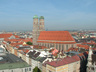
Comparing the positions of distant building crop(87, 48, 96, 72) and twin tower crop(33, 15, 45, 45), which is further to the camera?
twin tower crop(33, 15, 45, 45)

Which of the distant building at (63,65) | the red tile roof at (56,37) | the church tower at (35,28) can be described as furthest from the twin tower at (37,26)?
the distant building at (63,65)

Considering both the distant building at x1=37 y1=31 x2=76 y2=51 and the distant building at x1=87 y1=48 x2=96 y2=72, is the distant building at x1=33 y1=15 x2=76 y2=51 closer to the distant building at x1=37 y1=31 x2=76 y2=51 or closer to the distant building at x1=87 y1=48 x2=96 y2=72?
the distant building at x1=37 y1=31 x2=76 y2=51

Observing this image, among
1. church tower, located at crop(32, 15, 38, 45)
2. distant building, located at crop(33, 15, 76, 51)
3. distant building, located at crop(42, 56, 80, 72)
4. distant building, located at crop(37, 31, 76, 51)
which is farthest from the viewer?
church tower, located at crop(32, 15, 38, 45)

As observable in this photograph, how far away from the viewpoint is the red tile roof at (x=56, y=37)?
80238mm

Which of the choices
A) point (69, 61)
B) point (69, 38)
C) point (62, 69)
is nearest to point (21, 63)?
point (62, 69)

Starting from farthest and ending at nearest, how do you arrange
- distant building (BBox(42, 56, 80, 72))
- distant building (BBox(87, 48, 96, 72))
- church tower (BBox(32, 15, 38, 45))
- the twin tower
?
the twin tower < church tower (BBox(32, 15, 38, 45)) < distant building (BBox(42, 56, 80, 72)) < distant building (BBox(87, 48, 96, 72))

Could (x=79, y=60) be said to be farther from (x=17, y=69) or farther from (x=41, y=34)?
(x=41, y=34)

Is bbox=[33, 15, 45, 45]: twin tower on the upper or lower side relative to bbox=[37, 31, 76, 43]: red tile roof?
upper

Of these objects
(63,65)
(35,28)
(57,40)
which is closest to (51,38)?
(57,40)

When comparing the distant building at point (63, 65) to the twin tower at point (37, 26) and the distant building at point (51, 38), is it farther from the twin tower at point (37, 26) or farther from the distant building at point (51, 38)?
the twin tower at point (37, 26)

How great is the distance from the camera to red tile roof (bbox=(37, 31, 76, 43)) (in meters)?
80.2

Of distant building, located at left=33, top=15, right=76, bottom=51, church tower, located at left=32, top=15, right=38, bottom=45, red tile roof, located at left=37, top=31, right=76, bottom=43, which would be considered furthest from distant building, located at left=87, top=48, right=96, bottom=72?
church tower, located at left=32, top=15, right=38, bottom=45

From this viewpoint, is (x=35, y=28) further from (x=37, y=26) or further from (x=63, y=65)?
(x=63, y=65)

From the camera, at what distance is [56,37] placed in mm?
85250
